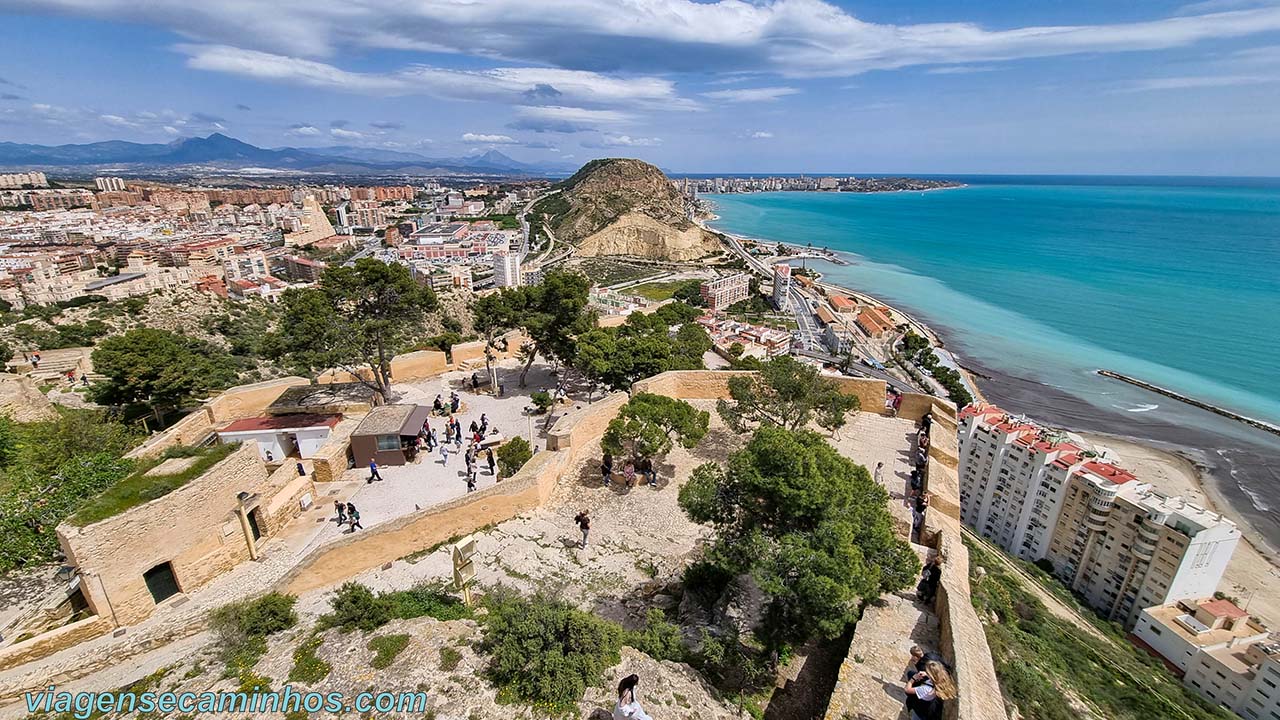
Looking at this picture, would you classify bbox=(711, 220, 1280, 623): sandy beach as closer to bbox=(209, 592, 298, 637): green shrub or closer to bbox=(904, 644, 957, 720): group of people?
bbox=(904, 644, 957, 720): group of people

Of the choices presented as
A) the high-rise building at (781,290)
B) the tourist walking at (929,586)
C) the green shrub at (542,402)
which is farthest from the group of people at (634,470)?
the high-rise building at (781,290)

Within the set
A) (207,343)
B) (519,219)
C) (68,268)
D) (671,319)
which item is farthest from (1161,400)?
(519,219)

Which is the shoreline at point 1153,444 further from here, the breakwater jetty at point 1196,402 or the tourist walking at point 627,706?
the tourist walking at point 627,706

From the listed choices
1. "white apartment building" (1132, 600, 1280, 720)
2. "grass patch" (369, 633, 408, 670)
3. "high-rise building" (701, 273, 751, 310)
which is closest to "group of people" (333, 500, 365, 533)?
"grass patch" (369, 633, 408, 670)

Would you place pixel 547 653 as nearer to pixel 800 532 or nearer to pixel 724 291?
pixel 800 532

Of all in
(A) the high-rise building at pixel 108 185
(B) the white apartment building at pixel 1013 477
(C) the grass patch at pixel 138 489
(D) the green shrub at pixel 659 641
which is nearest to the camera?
(D) the green shrub at pixel 659 641

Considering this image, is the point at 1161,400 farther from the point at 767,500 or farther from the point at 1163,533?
the point at 767,500

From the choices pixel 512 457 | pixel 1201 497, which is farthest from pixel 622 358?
pixel 1201 497
